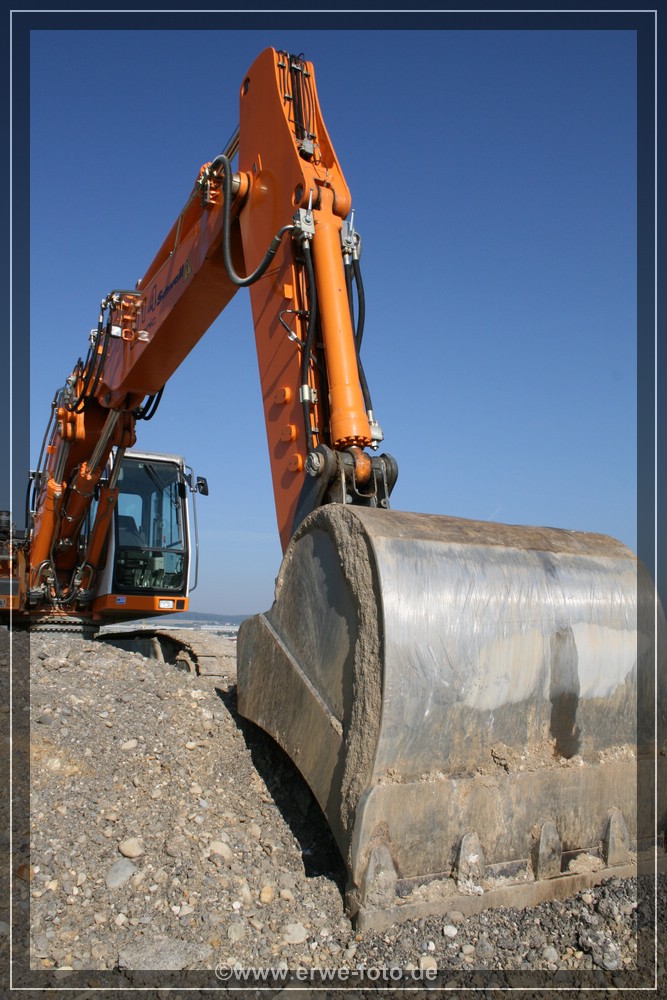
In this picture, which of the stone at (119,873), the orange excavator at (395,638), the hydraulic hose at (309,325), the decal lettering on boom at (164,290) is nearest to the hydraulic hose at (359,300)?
the orange excavator at (395,638)

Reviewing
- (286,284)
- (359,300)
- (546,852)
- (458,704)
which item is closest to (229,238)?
(286,284)

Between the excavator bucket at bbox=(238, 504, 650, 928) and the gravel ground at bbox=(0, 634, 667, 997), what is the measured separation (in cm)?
14

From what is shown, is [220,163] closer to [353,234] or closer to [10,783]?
[353,234]

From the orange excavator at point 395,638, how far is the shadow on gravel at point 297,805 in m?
0.30

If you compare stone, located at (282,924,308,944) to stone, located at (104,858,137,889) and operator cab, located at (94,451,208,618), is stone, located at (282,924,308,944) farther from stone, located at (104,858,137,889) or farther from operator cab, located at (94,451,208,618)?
operator cab, located at (94,451,208,618)

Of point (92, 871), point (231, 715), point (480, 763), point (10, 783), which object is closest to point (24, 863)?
point (92, 871)

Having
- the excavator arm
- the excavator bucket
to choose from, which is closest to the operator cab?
the excavator arm

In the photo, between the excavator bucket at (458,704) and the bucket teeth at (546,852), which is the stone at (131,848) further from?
the bucket teeth at (546,852)

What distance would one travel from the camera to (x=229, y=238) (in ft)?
14.5

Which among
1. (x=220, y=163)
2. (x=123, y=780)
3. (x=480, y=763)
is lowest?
(x=123, y=780)

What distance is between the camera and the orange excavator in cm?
266

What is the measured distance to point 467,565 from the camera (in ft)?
9.64

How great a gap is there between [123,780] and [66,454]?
4.78 m

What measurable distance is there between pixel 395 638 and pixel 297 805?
1.11 metres
